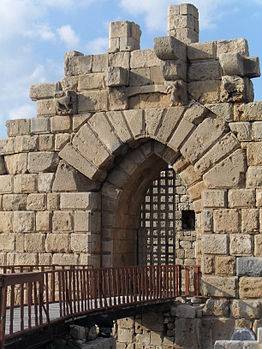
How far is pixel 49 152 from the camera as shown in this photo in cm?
1326

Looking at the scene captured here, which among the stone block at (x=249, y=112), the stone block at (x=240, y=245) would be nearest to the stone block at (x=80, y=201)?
the stone block at (x=240, y=245)

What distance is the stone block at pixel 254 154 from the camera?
38.1 ft

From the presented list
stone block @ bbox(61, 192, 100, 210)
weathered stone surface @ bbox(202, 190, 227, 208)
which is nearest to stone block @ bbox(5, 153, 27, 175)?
stone block @ bbox(61, 192, 100, 210)

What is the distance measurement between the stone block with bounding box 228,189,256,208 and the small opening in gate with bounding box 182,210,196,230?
8.95 meters

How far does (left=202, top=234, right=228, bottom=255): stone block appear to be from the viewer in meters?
11.7

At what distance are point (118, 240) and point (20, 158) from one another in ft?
8.38

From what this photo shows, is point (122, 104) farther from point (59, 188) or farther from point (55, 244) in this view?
point (55, 244)

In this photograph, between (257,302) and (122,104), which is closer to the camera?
(257,302)

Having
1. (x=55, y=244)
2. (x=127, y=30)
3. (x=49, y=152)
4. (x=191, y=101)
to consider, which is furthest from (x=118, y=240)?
(x=127, y=30)

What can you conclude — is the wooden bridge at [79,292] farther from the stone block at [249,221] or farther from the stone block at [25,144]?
the stone block at [25,144]

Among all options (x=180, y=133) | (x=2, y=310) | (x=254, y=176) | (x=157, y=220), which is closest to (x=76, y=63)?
(x=180, y=133)

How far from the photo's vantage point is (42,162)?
1329 centimetres

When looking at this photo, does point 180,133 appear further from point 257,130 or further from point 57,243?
point 57,243

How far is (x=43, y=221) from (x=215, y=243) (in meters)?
3.43
